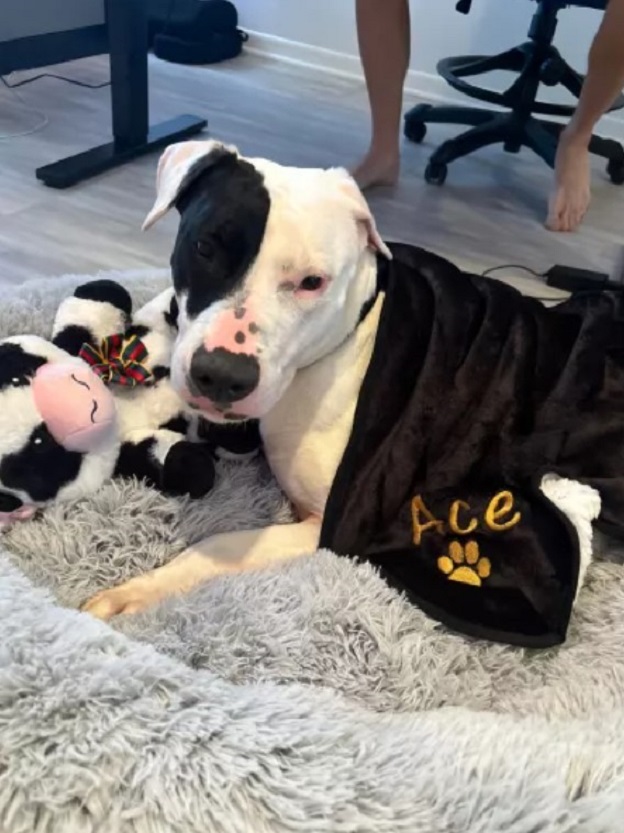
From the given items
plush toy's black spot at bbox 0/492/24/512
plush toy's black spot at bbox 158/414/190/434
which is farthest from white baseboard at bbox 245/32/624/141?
plush toy's black spot at bbox 0/492/24/512

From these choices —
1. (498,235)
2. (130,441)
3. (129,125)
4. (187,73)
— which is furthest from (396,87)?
(130,441)

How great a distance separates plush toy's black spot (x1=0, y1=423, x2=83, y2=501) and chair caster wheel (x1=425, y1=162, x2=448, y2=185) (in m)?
1.66

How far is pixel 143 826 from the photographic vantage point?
2.47ft

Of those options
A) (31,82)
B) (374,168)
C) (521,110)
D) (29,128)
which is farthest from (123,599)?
(31,82)

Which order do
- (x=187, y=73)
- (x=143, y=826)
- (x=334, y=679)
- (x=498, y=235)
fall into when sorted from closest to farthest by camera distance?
(x=143, y=826) < (x=334, y=679) < (x=498, y=235) < (x=187, y=73)

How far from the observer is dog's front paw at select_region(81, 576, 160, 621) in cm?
110

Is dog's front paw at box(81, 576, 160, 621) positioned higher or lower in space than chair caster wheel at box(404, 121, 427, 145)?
higher

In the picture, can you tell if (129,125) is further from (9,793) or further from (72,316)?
(9,793)

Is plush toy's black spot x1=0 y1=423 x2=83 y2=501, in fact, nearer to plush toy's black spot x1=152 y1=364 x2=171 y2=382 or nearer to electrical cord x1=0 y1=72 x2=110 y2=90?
plush toy's black spot x1=152 y1=364 x2=171 y2=382

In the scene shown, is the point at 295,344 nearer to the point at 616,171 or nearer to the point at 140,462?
the point at 140,462

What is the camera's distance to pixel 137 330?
1.36 metres

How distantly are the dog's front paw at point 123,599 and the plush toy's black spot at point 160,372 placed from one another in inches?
11.6

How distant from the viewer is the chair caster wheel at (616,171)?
Answer: 2.70 meters

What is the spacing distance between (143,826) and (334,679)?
1.06 feet
